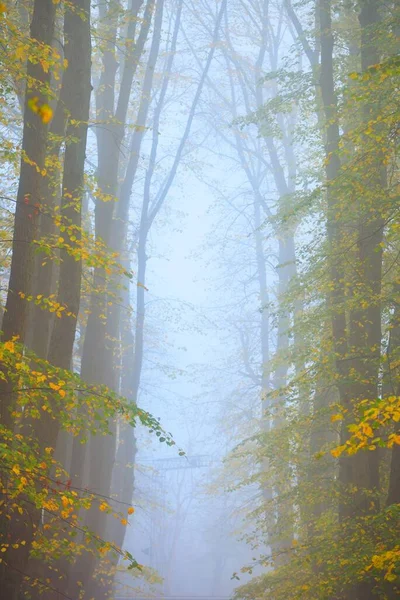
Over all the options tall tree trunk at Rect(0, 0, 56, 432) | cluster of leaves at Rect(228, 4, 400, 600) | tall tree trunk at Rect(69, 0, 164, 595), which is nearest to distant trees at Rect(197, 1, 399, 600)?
cluster of leaves at Rect(228, 4, 400, 600)

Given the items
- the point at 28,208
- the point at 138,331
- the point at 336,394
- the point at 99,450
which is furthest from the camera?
the point at 138,331

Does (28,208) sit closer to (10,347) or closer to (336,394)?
(10,347)

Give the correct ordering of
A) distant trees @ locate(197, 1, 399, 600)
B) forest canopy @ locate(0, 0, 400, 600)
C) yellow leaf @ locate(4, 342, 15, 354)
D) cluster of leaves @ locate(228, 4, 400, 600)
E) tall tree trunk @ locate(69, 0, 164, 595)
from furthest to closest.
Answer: tall tree trunk @ locate(69, 0, 164, 595) → distant trees @ locate(197, 1, 399, 600) → cluster of leaves @ locate(228, 4, 400, 600) → forest canopy @ locate(0, 0, 400, 600) → yellow leaf @ locate(4, 342, 15, 354)

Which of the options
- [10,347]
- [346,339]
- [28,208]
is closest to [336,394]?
[346,339]

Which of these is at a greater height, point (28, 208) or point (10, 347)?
point (28, 208)

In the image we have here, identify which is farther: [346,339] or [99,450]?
[99,450]

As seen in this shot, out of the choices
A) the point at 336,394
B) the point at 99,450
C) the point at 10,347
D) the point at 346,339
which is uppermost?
the point at 336,394

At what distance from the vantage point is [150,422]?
584 cm

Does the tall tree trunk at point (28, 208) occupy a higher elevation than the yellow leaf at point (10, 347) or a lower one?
higher

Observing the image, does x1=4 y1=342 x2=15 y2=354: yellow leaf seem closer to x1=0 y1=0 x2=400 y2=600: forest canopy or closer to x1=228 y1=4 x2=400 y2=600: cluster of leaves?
x1=0 y1=0 x2=400 y2=600: forest canopy

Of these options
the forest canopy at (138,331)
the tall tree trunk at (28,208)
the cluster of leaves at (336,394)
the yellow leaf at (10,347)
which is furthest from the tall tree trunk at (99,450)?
the yellow leaf at (10,347)

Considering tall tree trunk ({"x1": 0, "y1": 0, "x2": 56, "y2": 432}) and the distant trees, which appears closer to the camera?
tall tree trunk ({"x1": 0, "y1": 0, "x2": 56, "y2": 432})

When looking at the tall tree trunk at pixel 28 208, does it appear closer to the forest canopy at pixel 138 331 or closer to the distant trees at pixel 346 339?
the forest canopy at pixel 138 331

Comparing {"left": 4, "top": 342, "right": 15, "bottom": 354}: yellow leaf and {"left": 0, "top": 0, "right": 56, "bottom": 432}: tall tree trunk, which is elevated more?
{"left": 0, "top": 0, "right": 56, "bottom": 432}: tall tree trunk
